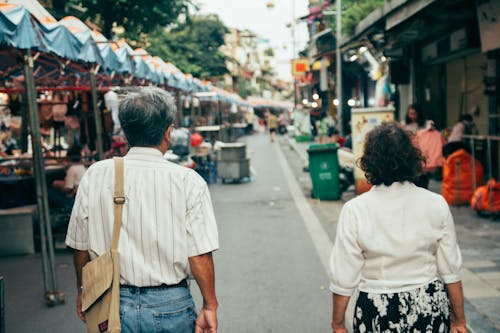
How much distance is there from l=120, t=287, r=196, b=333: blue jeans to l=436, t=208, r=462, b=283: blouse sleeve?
1242 mm

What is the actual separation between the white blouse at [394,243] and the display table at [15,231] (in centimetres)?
652

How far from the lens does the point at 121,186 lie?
8.16 feet

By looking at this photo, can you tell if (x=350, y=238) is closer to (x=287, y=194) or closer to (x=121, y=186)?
(x=121, y=186)

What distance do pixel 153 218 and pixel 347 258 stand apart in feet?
3.07

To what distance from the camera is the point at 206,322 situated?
2566 millimetres

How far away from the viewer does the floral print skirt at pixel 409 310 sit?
2.70 metres

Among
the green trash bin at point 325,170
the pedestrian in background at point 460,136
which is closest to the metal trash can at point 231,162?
the green trash bin at point 325,170

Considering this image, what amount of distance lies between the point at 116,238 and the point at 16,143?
64.4 feet

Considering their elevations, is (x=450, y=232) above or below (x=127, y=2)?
below

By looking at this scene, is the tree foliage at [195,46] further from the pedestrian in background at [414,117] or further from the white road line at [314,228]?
the pedestrian in background at [414,117]

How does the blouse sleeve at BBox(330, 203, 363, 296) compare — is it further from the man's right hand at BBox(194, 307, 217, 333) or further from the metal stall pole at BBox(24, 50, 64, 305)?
the metal stall pole at BBox(24, 50, 64, 305)

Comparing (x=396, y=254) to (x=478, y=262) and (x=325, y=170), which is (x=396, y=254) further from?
(x=325, y=170)

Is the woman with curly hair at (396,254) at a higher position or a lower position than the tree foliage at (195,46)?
lower

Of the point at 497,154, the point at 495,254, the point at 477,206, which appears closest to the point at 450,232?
the point at 495,254
